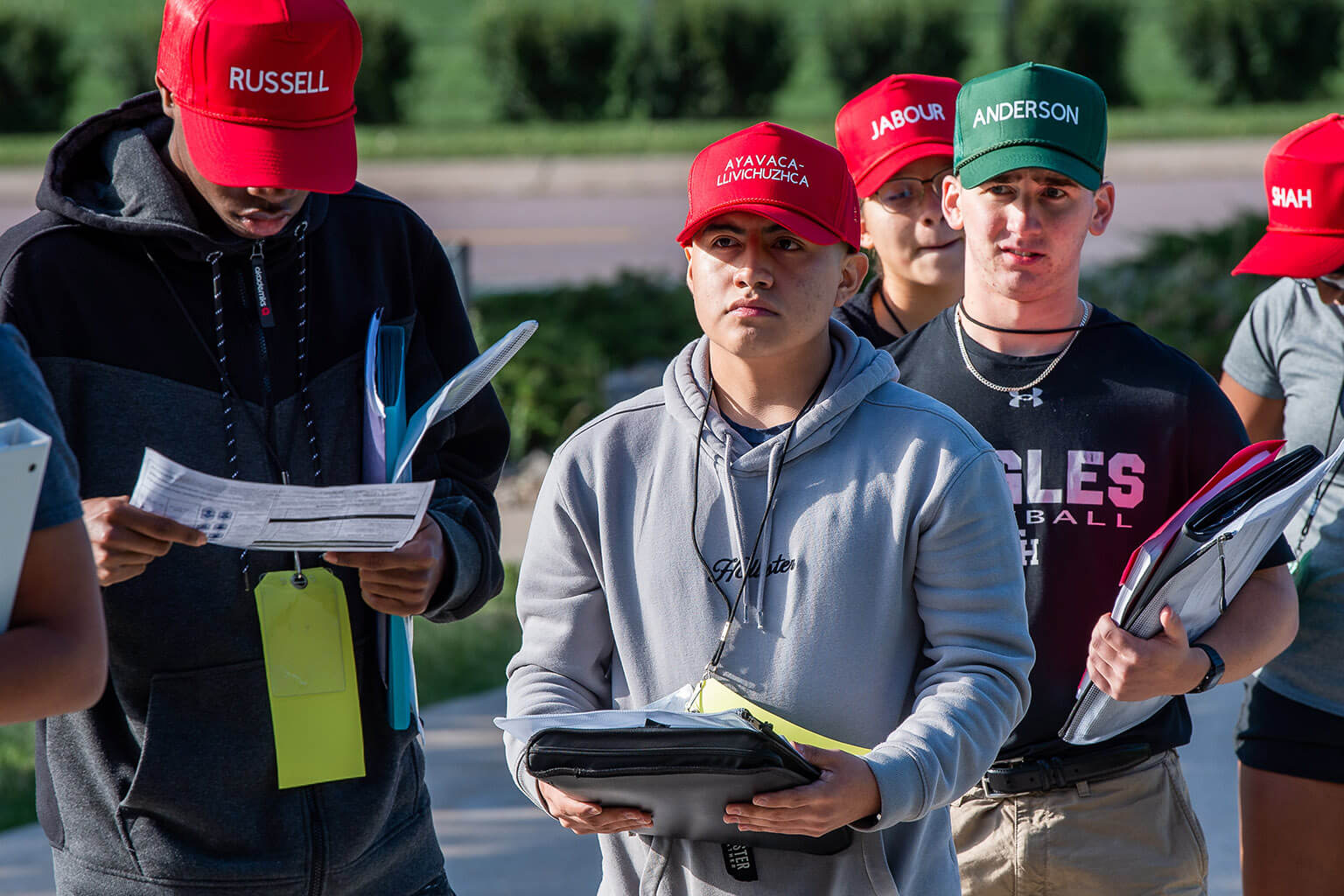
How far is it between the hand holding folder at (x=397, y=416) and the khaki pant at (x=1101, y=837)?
1091 mm

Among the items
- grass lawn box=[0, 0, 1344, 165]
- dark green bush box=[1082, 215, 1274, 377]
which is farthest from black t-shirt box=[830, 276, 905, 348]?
grass lawn box=[0, 0, 1344, 165]

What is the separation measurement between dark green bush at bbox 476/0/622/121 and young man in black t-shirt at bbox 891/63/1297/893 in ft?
75.7

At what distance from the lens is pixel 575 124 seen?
25.1m

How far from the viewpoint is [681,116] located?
2530cm

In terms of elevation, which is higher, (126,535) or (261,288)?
(261,288)

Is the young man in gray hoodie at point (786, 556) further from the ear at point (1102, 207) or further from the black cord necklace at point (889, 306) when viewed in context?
the black cord necklace at point (889, 306)

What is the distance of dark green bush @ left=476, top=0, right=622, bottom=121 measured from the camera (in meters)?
25.2

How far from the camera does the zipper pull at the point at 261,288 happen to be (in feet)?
8.22

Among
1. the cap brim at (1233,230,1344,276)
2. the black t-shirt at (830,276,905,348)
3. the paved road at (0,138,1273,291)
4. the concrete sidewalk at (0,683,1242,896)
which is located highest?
the paved road at (0,138,1273,291)

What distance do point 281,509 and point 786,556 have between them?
2.39 ft

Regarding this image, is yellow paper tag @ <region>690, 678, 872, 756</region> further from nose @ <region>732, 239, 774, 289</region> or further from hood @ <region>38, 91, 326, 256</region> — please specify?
hood @ <region>38, 91, 326, 256</region>

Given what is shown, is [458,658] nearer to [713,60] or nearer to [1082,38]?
[713,60]

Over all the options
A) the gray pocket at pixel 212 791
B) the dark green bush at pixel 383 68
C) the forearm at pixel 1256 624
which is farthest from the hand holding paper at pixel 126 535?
the dark green bush at pixel 383 68

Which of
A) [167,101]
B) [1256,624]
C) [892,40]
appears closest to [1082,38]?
[892,40]
